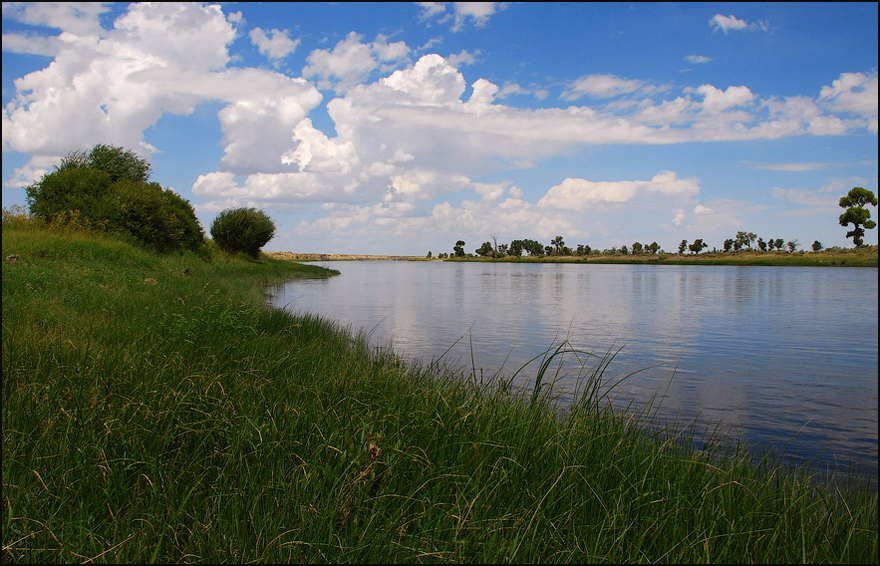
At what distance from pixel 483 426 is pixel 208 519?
2.58 meters

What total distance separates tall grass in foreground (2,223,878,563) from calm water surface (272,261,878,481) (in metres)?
1.91

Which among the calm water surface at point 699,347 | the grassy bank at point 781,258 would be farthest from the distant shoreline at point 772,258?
the calm water surface at point 699,347

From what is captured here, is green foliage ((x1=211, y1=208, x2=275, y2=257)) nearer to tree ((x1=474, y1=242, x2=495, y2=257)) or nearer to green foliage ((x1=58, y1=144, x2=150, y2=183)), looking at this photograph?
green foliage ((x1=58, y1=144, x2=150, y2=183))

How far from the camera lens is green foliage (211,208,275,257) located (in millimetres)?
51688

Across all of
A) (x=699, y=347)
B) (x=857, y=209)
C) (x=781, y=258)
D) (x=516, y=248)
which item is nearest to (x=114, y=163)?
(x=699, y=347)

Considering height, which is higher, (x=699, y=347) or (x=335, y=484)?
(x=335, y=484)

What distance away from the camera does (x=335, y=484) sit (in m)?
3.52

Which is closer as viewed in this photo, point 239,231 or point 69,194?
point 69,194

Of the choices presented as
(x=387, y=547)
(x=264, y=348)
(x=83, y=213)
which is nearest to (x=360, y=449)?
(x=387, y=547)

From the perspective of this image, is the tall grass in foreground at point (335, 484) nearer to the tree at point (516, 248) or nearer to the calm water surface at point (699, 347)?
the calm water surface at point (699, 347)

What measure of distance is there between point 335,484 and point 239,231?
171ft

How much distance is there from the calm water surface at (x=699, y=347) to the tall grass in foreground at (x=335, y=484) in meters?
1.91

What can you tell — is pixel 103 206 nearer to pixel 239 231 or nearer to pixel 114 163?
pixel 114 163

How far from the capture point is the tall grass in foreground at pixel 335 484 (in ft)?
10.6
